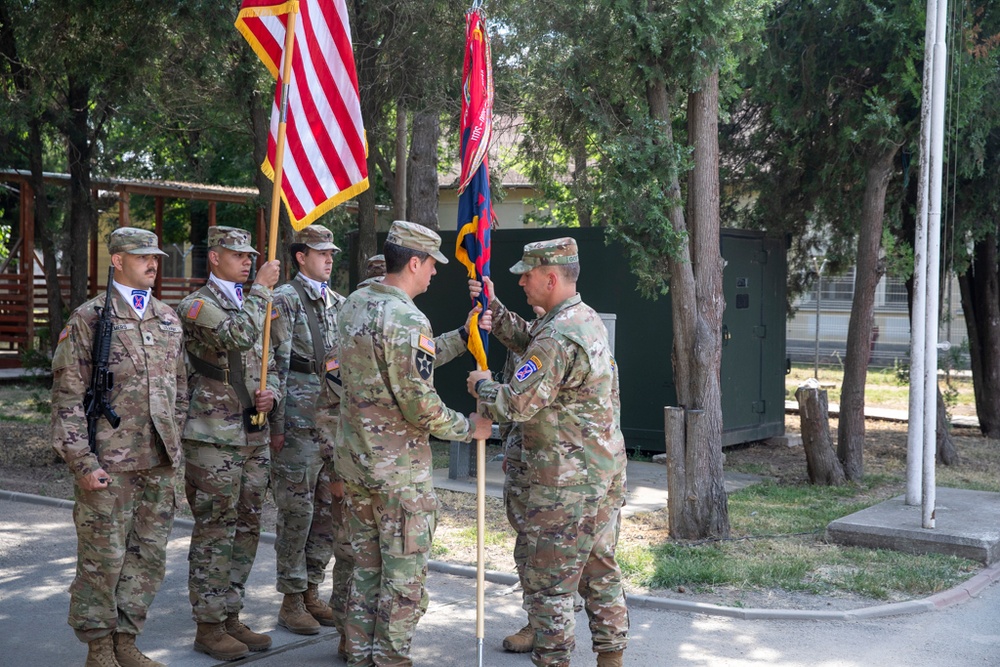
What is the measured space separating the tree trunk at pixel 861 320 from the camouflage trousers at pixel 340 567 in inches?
263

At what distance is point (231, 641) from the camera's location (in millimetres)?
5258

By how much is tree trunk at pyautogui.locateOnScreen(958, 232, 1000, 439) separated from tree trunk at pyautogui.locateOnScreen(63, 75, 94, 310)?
11302mm

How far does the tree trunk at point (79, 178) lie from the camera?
1208 centimetres

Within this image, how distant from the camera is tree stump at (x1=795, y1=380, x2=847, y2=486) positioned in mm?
9773

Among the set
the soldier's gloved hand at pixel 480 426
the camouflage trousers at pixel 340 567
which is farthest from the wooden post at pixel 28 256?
the soldier's gloved hand at pixel 480 426

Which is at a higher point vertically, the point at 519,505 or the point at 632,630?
the point at 519,505

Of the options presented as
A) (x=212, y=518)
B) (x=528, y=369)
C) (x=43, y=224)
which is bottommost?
(x=212, y=518)

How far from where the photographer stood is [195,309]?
5266mm

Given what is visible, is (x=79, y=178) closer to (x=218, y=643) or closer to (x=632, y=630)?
(x=218, y=643)

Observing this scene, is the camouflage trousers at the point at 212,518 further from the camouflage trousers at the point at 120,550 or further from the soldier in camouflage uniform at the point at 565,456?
the soldier in camouflage uniform at the point at 565,456

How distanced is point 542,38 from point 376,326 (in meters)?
6.18

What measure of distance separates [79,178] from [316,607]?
27.3 ft

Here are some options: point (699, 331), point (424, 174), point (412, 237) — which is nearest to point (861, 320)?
point (699, 331)

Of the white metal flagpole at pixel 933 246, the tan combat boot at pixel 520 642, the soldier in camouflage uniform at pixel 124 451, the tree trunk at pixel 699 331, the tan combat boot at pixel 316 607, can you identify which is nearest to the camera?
the soldier in camouflage uniform at pixel 124 451
